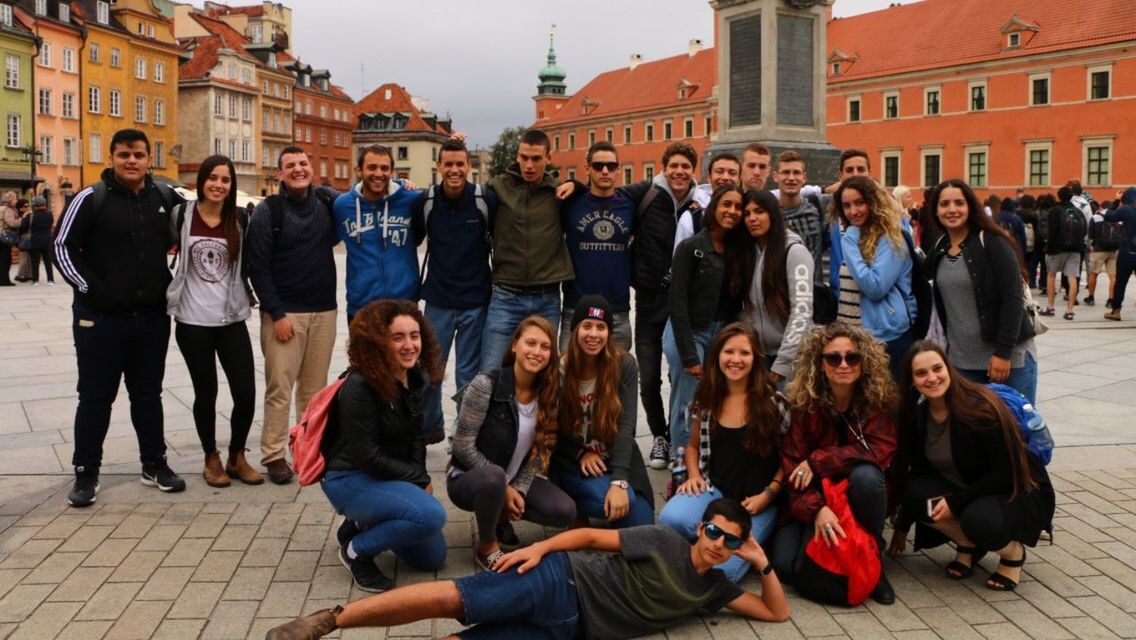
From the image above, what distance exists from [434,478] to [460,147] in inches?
84.4

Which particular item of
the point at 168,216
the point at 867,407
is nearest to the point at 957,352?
the point at 867,407

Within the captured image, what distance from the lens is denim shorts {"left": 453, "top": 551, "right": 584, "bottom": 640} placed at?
3662 millimetres

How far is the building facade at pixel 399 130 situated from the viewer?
9644 centimetres

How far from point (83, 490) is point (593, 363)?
3049 mm

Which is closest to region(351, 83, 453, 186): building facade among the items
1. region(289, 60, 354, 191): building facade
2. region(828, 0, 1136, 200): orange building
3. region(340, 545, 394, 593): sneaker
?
region(289, 60, 354, 191): building facade

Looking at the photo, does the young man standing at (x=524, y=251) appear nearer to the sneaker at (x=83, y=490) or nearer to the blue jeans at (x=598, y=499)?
the blue jeans at (x=598, y=499)

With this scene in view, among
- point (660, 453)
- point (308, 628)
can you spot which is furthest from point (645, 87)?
point (308, 628)

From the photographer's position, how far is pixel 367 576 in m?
4.52

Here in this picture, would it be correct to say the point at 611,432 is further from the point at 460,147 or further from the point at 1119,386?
the point at 1119,386

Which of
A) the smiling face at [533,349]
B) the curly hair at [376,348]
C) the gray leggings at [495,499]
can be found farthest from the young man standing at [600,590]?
the curly hair at [376,348]

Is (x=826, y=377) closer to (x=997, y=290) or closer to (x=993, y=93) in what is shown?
(x=997, y=290)

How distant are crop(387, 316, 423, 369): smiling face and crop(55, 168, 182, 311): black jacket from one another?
201 centimetres

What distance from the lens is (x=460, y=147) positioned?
6.30 metres

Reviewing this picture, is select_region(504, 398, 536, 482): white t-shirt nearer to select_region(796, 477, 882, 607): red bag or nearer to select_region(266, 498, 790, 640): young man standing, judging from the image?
select_region(266, 498, 790, 640): young man standing
